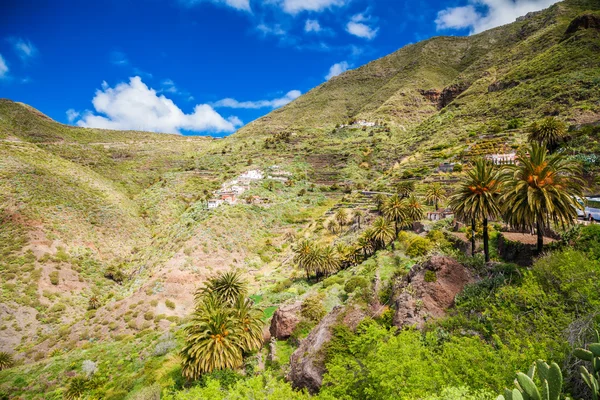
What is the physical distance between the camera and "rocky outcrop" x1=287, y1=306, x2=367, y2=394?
2079 centimetres

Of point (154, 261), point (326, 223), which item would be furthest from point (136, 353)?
point (326, 223)

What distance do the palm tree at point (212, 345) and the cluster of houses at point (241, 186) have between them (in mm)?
51656

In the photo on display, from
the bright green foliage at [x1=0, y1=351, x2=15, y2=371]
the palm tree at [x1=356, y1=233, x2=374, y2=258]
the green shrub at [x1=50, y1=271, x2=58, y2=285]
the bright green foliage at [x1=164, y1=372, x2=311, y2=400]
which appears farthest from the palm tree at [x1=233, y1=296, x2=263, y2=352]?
the green shrub at [x1=50, y1=271, x2=58, y2=285]

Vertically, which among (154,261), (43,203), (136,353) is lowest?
(136,353)

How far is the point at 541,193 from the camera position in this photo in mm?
17953

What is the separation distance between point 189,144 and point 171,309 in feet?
414

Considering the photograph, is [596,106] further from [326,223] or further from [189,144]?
[189,144]

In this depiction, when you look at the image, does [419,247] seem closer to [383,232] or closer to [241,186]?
[383,232]

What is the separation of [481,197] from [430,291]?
8980mm

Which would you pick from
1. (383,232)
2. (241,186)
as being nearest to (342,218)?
(383,232)

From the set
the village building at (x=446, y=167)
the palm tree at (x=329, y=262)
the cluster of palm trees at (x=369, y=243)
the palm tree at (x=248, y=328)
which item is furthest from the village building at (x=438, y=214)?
the palm tree at (x=248, y=328)

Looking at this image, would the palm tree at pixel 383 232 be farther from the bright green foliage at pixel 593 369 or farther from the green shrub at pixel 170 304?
the bright green foliage at pixel 593 369

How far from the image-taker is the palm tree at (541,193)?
17.6 metres

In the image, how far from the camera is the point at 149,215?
85562 mm
